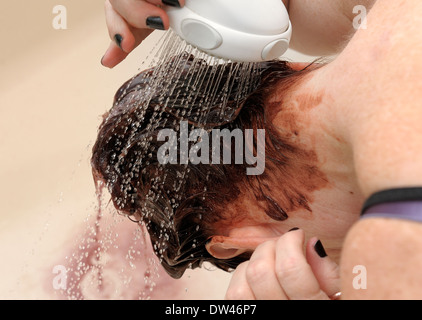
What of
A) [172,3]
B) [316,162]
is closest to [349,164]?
[316,162]

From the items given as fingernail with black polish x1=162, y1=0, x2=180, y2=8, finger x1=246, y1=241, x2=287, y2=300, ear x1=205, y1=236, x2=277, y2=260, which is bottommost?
ear x1=205, y1=236, x2=277, y2=260

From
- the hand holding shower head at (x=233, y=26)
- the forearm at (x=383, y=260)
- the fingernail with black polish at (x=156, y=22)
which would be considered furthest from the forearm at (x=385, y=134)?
the fingernail with black polish at (x=156, y=22)

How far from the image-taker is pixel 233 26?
62cm

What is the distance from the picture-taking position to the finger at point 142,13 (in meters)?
0.64

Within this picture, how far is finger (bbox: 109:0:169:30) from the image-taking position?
64cm

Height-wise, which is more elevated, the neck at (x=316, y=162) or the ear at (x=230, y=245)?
the neck at (x=316, y=162)

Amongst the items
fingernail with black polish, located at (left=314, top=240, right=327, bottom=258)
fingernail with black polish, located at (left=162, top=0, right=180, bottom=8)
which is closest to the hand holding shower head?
fingernail with black polish, located at (left=162, top=0, right=180, bottom=8)

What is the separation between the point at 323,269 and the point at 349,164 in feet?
0.42

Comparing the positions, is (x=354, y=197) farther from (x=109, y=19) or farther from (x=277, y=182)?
(x=109, y=19)

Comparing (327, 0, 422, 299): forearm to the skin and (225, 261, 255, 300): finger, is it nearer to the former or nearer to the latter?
the skin

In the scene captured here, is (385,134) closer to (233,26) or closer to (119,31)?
(233,26)

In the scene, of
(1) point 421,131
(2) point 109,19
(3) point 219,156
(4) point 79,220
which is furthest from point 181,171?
(4) point 79,220

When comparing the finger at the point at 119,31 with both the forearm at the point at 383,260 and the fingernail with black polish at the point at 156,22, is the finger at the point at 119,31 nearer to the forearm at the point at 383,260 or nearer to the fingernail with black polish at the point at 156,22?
the fingernail with black polish at the point at 156,22
